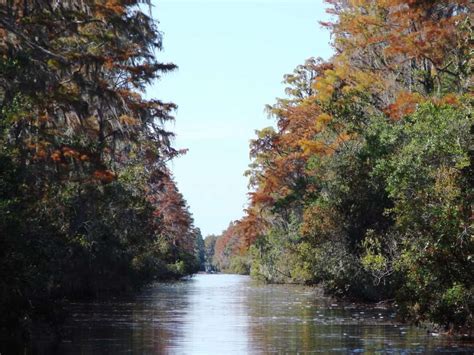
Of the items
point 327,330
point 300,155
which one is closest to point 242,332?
point 327,330

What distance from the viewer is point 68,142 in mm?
25000

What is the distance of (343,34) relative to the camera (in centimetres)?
3794

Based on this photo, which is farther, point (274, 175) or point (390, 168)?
point (274, 175)

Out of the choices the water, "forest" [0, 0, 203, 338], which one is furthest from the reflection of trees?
"forest" [0, 0, 203, 338]

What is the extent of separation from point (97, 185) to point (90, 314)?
4741 millimetres

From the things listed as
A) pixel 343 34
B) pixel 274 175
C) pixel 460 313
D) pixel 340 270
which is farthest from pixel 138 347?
pixel 274 175

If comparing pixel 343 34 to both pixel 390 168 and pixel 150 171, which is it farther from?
pixel 390 168

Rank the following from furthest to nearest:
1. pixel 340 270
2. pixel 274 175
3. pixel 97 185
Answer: pixel 274 175, pixel 340 270, pixel 97 185

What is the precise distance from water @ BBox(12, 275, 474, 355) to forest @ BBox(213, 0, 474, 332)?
4.13 ft

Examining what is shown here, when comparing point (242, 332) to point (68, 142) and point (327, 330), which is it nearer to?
point (327, 330)

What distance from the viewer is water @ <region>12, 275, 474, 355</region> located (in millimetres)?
17734

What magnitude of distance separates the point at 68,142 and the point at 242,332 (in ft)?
25.3

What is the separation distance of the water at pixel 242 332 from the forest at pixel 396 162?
4.13ft

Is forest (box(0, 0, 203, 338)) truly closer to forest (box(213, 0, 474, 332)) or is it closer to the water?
the water
